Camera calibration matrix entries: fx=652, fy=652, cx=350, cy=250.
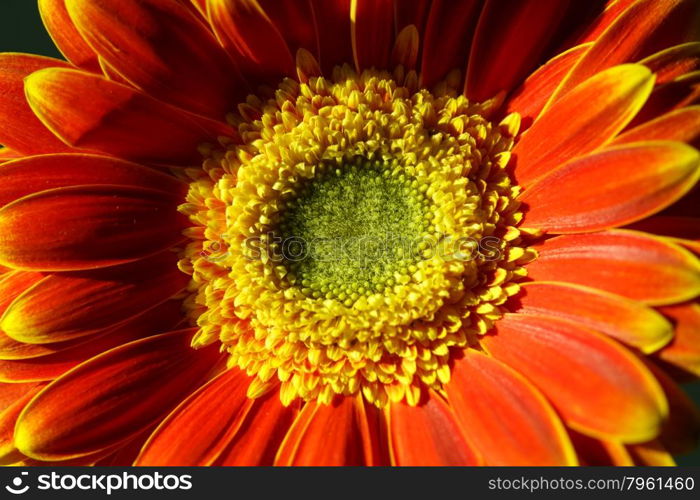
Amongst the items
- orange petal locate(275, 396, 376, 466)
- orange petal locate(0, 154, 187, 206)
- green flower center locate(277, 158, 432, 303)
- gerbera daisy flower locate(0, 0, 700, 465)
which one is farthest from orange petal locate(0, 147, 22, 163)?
orange petal locate(275, 396, 376, 466)

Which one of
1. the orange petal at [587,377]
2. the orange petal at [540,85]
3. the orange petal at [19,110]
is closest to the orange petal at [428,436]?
the orange petal at [587,377]

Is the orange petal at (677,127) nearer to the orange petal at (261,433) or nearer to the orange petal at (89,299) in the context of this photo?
the orange petal at (261,433)

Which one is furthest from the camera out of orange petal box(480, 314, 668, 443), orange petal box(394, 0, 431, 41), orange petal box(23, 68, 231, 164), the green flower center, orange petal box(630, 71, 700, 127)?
the green flower center

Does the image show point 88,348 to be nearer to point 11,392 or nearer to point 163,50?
point 11,392

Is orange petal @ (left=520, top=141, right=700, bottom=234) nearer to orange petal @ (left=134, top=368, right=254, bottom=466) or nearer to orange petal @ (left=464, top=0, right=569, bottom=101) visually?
orange petal @ (left=464, top=0, right=569, bottom=101)

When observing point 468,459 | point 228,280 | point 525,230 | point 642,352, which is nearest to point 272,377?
point 228,280
